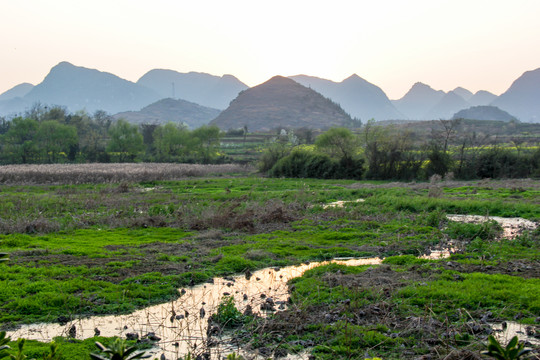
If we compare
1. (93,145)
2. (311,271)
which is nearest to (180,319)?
(311,271)

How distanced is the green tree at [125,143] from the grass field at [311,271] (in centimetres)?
6186

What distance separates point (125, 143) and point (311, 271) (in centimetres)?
7838

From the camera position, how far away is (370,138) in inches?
2080

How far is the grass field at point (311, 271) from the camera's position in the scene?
24.8 ft

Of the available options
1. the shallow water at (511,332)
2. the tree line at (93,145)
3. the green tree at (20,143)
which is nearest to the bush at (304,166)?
the tree line at (93,145)

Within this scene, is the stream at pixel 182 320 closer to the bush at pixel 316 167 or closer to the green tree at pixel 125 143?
the bush at pixel 316 167

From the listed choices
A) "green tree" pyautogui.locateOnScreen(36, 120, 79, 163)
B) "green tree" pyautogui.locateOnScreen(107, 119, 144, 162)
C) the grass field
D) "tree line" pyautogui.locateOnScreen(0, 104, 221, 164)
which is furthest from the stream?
"green tree" pyautogui.locateOnScreen(36, 120, 79, 163)

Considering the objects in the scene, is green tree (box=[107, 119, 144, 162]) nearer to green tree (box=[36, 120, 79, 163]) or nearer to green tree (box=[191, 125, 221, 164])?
green tree (box=[36, 120, 79, 163])

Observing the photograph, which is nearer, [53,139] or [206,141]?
[53,139]

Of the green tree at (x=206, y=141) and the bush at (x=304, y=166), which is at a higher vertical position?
the green tree at (x=206, y=141)

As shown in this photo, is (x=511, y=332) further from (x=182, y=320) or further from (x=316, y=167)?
(x=316, y=167)

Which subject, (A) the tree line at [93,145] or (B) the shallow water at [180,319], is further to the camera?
(A) the tree line at [93,145]

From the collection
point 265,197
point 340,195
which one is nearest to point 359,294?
point 265,197

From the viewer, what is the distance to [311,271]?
11.7 m
